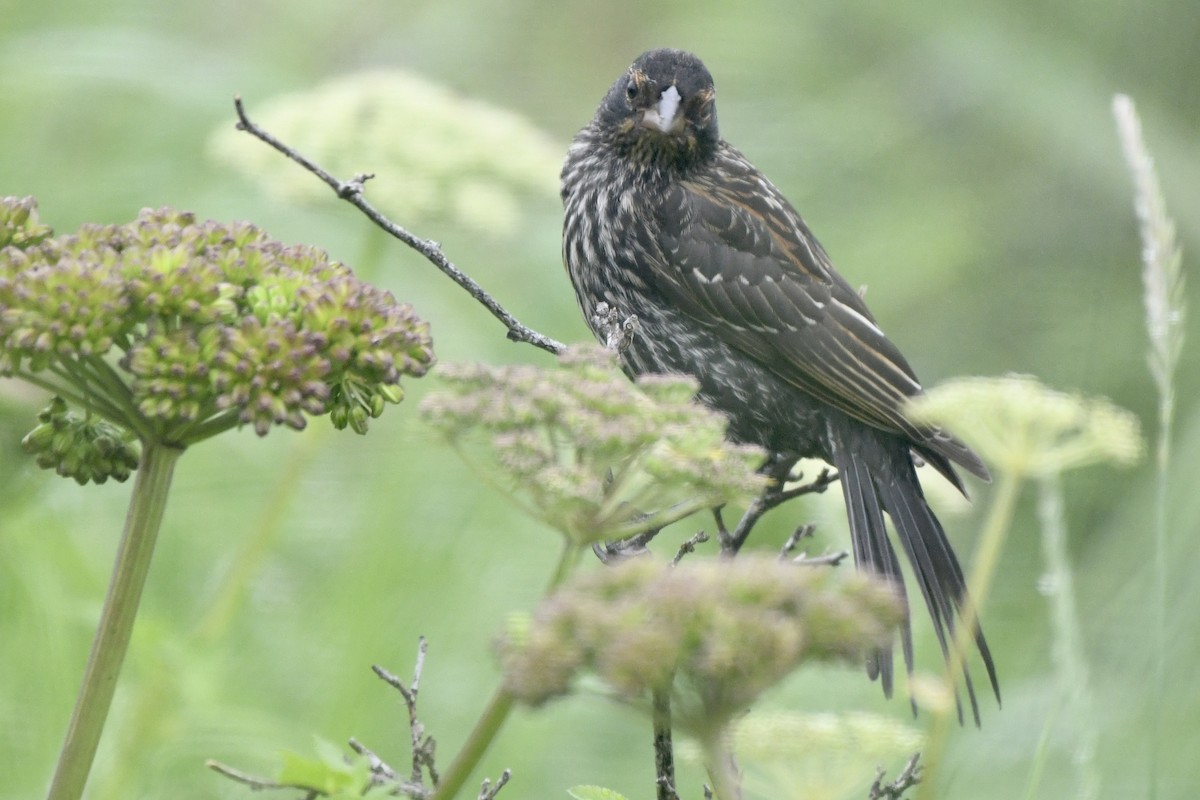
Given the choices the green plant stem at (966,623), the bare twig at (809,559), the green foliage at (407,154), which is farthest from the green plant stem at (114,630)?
the green foliage at (407,154)

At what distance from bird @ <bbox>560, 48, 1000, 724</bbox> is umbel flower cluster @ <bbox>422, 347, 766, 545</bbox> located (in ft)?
6.38

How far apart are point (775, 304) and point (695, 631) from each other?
8.07ft

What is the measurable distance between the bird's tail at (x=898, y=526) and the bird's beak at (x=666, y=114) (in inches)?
32.9

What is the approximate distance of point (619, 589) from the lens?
1185mm

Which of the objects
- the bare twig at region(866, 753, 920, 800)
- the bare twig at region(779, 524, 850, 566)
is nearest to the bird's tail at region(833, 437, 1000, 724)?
the bare twig at region(779, 524, 850, 566)

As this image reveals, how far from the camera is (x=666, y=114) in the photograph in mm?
3432

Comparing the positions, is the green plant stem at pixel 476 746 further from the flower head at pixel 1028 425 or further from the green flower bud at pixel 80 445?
the flower head at pixel 1028 425

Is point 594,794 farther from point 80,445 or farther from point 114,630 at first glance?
point 80,445

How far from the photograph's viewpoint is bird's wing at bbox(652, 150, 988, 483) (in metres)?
3.44

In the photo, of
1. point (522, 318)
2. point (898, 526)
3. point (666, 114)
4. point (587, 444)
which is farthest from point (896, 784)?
point (522, 318)

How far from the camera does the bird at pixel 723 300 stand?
11.2ft

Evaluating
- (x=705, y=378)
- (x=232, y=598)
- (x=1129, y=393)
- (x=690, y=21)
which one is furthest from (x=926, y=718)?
(x=690, y=21)

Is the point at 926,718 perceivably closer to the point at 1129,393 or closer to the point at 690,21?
the point at 1129,393

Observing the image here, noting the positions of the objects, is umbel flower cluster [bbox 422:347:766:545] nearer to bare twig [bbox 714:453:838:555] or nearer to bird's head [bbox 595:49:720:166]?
bare twig [bbox 714:453:838:555]
